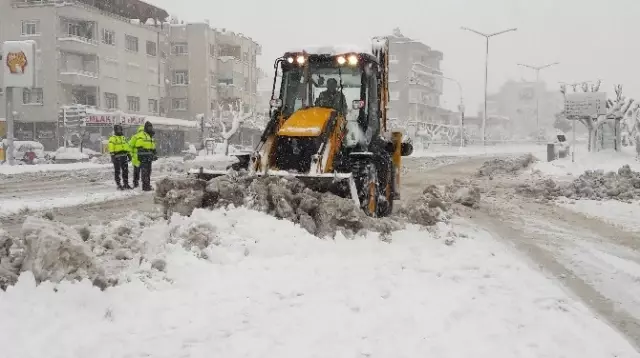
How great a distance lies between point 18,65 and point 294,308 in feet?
86.9

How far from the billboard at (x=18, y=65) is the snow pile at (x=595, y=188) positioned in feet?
70.3

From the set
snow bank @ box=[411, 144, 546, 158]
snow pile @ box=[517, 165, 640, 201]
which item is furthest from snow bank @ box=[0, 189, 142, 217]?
snow bank @ box=[411, 144, 546, 158]

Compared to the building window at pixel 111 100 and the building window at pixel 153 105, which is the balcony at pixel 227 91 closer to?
the building window at pixel 153 105

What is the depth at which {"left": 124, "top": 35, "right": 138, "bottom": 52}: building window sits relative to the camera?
1893 inches

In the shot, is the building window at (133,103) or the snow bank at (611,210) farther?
the building window at (133,103)

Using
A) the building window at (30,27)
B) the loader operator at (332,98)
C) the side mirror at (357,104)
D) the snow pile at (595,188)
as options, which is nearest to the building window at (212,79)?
the building window at (30,27)

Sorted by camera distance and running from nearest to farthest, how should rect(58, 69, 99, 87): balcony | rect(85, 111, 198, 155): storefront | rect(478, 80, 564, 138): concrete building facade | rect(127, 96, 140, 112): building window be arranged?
rect(85, 111, 198, 155): storefront
rect(58, 69, 99, 87): balcony
rect(127, 96, 140, 112): building window
rect(478, 80, 564, 138): concrete building facade

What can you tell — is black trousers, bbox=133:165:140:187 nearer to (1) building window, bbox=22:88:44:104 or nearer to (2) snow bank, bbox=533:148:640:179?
(2) snow bank, bbox=533:148:640:179

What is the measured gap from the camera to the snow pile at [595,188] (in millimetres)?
14312

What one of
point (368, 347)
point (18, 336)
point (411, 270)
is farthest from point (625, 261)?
point (18, 336)

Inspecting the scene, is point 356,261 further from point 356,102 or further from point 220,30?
point 220,30

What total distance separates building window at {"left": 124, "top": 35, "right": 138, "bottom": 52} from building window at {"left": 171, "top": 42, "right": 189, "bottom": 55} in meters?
6.89

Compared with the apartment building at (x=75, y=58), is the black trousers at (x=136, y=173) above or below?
below

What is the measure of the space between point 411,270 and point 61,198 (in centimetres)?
942
